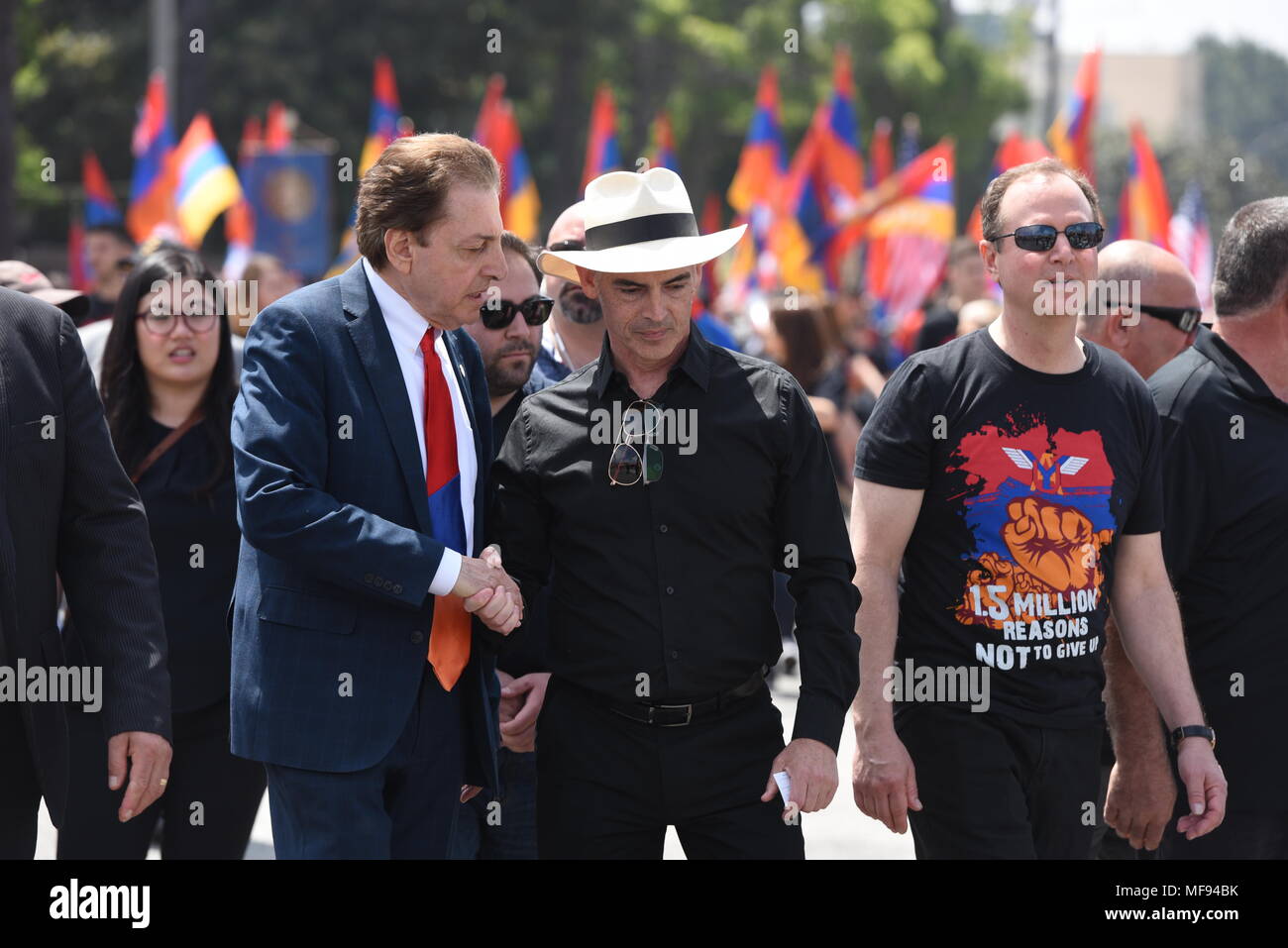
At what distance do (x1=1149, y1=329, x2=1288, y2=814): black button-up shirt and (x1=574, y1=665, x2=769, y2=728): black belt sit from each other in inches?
53.0

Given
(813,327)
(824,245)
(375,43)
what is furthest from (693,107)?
(813,327)

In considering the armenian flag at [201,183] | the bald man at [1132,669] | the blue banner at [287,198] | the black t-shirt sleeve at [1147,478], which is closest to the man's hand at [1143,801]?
the bald man at [1132,669]

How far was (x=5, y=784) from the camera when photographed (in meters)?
3.43

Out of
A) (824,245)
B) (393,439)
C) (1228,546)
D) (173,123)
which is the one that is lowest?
(1228,546)

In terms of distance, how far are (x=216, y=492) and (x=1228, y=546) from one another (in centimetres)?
278

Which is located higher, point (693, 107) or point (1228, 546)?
point (693, 107)

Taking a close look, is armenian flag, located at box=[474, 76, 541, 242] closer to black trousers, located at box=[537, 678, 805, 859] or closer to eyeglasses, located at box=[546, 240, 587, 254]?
eyeglasses, located at box=[546, 240, 587, 254]

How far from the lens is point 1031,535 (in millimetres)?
3984

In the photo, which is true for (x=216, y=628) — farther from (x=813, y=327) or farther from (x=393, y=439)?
(x=813, y=327)

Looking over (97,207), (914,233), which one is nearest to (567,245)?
(97,207)

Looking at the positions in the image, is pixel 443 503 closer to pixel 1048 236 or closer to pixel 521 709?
pixel 521 709

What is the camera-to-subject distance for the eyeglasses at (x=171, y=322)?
16.8ft

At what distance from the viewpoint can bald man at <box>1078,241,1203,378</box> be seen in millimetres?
5312

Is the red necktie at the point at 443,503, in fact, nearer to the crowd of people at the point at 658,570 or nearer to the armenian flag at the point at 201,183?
the crowd of people at the point at 658,570
